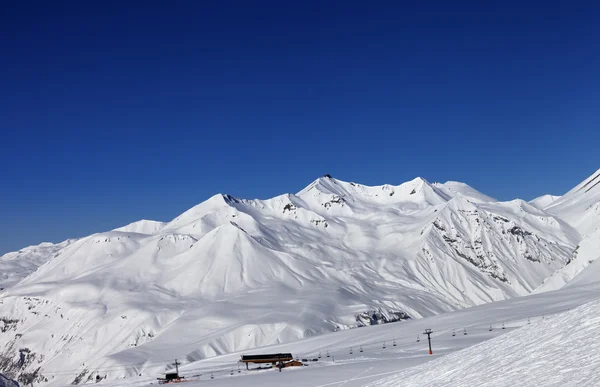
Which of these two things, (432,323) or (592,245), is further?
(592,245)

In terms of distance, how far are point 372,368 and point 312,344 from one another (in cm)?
5201

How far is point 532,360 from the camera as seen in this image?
42.9ft

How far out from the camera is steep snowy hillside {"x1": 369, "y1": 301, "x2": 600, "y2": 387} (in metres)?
11.2

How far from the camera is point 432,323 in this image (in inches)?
3255

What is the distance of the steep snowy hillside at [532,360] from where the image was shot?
11.2 meters

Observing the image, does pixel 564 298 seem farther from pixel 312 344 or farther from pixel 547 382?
pixel 547 382

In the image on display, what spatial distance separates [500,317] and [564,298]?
1287cm

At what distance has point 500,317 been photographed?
74.1 metres

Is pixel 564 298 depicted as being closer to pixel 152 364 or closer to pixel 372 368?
pixel 372 368

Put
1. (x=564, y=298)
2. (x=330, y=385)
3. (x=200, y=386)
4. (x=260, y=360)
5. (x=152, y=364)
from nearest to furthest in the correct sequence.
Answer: (x=330, y=385), (x=200, y=386), (x=260, y=360), (x=564, y=298), (x=152, y=364)

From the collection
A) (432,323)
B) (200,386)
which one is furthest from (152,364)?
(200,386)

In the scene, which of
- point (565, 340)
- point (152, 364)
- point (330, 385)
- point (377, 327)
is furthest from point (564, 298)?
point (152, 364)

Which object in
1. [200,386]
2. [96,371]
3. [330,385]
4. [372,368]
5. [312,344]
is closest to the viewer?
[330,385]

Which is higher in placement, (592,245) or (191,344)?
(592,245)
